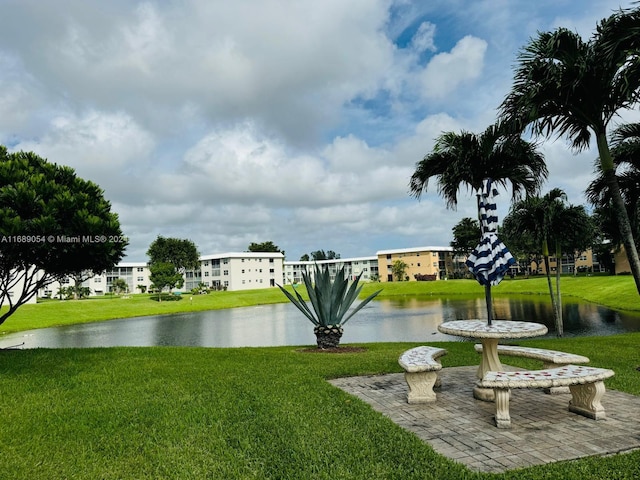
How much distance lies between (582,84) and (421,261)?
85.2 metres

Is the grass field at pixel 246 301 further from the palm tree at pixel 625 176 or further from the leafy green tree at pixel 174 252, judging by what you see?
the palm tree at pixel 625 176

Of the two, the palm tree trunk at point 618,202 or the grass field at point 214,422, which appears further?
the palm tree trunk at point 618,202

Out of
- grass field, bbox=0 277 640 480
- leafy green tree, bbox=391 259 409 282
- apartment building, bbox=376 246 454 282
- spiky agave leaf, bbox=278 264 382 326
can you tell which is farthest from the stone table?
apartment building, bbox=376 246 454 282

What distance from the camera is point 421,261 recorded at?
91312 mm

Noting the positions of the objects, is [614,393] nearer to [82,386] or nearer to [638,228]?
[82,386]

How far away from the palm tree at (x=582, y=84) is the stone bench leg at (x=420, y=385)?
5.59m

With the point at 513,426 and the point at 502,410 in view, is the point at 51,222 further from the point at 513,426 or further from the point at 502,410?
the point at 513,426

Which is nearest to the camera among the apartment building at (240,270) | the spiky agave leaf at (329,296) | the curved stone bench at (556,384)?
the curved stone bench at (556,384)

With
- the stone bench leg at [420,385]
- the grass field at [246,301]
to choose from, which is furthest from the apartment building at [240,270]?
the stone bench leg at [420,385]

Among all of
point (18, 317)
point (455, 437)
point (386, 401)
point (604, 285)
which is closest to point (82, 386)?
point (386, 401)

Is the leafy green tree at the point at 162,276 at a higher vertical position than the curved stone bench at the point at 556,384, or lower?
higher

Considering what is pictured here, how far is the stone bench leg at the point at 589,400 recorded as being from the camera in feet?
16.5

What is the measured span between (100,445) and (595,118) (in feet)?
32.3

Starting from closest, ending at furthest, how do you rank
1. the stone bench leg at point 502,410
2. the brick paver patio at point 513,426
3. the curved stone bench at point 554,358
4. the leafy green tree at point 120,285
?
1. the brick paver patio at point 513,426
2. the stone bench leg at point 502,410
3. the curved stone bench at point 554,358
4. the leafy green tree at point 120,285
